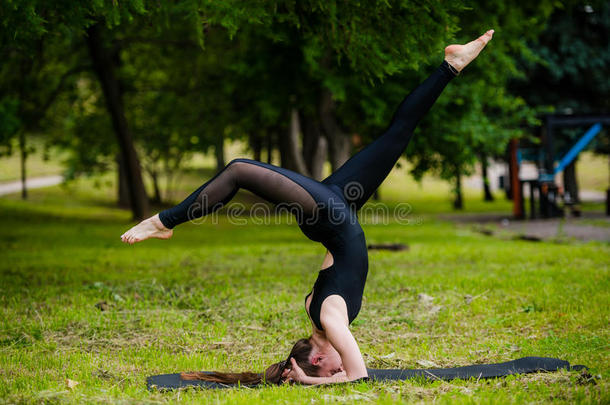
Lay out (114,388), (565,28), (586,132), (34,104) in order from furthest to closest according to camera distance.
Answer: (565,28) → (34,104) → (586,132) → (114,388)

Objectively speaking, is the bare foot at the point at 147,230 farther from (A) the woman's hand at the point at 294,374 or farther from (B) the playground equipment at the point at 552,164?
(B) the playground equipment at the point at 552,164

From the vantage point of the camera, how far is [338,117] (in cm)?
1691

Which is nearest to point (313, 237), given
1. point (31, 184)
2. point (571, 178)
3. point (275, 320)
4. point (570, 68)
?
point (275, 320)

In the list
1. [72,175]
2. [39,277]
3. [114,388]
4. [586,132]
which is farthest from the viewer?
[72,175]

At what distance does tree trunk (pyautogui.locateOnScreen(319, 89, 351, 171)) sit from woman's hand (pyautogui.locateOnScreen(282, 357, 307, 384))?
11.8 m

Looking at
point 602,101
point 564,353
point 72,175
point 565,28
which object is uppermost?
point 565,28

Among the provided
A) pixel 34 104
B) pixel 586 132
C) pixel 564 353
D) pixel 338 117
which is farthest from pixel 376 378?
pixel 34 104

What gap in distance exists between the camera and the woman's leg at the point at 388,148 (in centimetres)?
483

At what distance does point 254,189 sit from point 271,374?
137cm

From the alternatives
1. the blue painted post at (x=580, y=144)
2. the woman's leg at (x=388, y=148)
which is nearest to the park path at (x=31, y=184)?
the blue painted post at (x=580, y=144)

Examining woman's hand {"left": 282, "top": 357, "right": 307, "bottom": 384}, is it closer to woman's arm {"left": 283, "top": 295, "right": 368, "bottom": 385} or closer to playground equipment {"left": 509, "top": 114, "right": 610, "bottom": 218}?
woman's arm {"left": 283, "top": 295, "right": 368, "bottom": 385}

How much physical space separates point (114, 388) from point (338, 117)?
525 inches

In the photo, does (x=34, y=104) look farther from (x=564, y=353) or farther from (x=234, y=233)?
(x=564, y=353)

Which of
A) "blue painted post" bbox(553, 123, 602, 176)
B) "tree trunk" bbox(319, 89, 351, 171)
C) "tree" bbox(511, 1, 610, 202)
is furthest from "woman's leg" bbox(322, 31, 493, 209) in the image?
"tree" bbox(511, 1, 610, 202)
